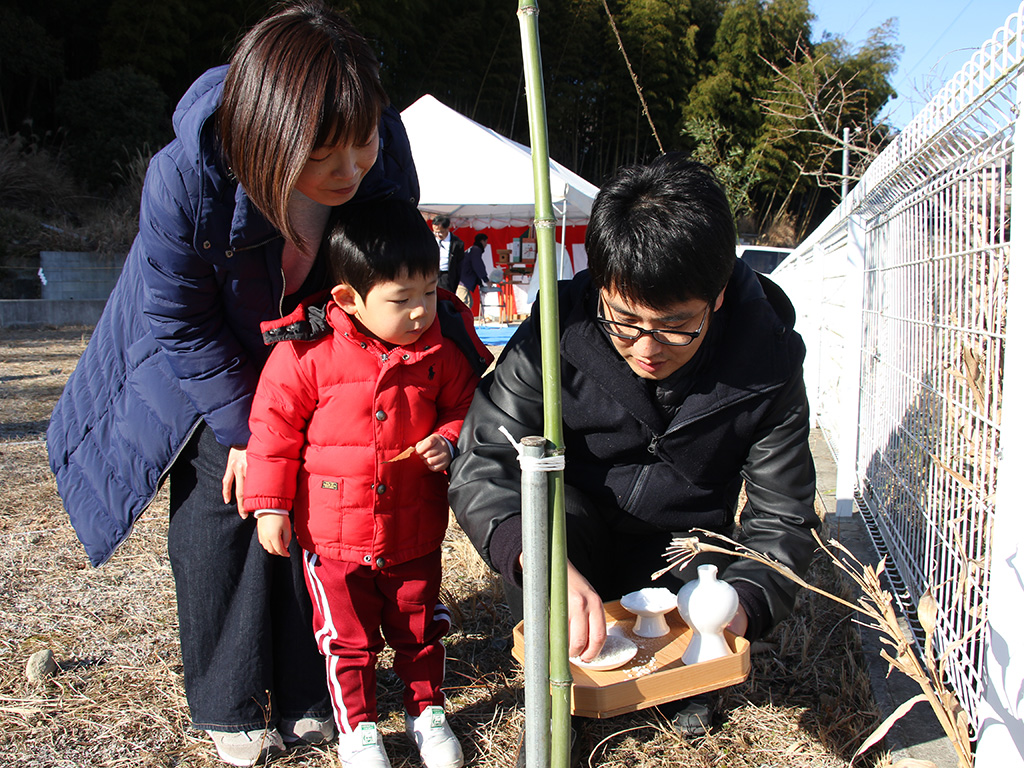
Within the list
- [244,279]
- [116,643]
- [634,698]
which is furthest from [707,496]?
[116,643]

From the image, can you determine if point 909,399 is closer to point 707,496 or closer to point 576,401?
point 707,496

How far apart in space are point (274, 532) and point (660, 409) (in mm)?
832

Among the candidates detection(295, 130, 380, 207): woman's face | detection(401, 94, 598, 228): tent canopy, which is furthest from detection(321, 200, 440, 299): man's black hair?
detection(401, 94, 598, 228): tent canopy

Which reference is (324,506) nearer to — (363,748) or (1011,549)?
(363,748)

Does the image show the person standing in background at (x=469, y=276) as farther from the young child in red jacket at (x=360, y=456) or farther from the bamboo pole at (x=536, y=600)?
the bamboo pole at (x=536, y=600)

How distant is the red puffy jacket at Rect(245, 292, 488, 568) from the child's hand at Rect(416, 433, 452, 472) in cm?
5

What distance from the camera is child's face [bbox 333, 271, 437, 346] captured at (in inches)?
63.1

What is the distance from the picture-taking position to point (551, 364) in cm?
89

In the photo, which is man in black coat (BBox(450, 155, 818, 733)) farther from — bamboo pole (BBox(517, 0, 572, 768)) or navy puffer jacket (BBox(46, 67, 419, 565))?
navy puffer jacket (BBox(46, 67, 419, 565))

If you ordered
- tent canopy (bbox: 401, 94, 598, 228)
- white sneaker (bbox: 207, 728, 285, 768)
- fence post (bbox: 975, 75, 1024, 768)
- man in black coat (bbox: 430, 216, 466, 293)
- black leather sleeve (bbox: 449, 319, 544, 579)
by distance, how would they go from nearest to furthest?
fence post (bbox: 975, 75, 1024, 768) < black leather sleeve (bbox: 449, 319, 544, 579) < white sneaker (bbox: 207, 728, 285, 768) < man in black coat (bbox: 430, 216, 466, 293) < tent canopy (bbox: 401, 94, 598, 228)

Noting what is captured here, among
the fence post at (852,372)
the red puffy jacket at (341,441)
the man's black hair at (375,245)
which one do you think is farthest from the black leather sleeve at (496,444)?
the fence post at (852,372)

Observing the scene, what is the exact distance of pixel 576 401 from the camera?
1.70 m

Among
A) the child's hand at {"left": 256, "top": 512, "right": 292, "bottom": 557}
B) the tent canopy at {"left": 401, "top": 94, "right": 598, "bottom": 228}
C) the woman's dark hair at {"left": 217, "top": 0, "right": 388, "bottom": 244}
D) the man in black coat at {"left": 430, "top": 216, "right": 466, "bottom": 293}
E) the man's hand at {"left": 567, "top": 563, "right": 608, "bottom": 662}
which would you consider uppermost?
the tent canopy at {"left": 401, "top": 94, "right": 598, "bottom": 228}

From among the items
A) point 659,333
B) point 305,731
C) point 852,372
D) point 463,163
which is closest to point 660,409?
point 659,333
